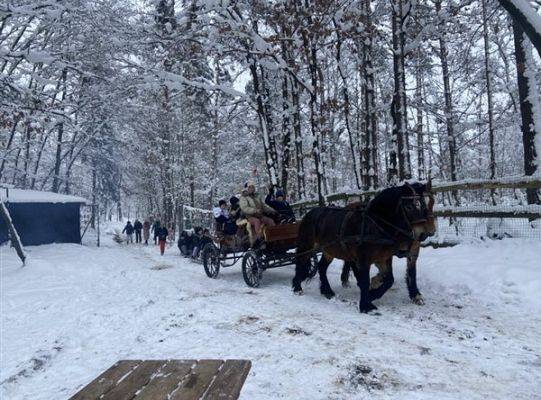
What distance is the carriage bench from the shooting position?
2.71 metres

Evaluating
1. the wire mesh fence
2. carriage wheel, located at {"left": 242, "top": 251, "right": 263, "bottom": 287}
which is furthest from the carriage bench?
the wire mesh fence

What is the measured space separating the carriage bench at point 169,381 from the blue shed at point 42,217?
76.8 ft

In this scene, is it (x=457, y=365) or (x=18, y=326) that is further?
(x=18, y=326)

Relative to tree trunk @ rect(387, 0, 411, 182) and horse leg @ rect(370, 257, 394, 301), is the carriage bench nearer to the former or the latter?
horse leg @ rect(370, 257, 394, 301)

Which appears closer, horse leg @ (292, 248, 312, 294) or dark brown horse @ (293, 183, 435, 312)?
dark brown horse @ (293, 183, 435, 312)

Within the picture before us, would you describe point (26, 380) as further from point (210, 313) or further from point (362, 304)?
point (362, 304)

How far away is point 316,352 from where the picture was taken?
5.06 metres

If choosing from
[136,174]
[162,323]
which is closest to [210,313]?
[162,323]

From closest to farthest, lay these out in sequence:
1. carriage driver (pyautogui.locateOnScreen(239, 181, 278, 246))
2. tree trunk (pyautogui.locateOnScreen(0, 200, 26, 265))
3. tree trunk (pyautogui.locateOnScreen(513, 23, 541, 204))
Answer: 1. tree trunk (pyautogui.locateOnScreen(513, 23, 541, 204))
2. carriage driver (pyautogui.locateOnScreen(239, 181, 278, 246))
3. tree trunk (pyautogui.locateOnScreen(0, 200, 26, 265))

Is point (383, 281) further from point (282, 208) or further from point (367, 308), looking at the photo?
point (282, 208)

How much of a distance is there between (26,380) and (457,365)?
4743mm

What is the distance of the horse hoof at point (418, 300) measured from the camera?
7.08m

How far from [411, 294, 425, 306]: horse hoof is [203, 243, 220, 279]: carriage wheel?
18.9 feet

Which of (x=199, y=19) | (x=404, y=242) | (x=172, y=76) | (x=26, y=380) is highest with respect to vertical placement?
(x=199, y=19)
